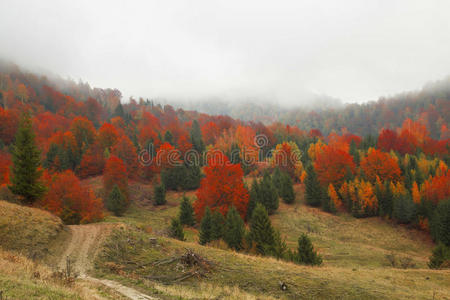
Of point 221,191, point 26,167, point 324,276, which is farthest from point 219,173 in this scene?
point 324,276

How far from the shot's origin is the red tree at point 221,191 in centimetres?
4684

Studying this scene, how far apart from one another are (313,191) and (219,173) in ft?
80.4

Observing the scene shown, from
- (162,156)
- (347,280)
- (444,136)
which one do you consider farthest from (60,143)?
(444,136)

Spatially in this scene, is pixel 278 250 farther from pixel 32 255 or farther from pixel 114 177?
pixel 114 177

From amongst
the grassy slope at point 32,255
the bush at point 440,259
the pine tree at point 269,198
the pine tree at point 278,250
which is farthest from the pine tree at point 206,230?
the bush at point 440,259

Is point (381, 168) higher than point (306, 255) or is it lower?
higher

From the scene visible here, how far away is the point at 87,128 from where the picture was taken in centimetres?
8062

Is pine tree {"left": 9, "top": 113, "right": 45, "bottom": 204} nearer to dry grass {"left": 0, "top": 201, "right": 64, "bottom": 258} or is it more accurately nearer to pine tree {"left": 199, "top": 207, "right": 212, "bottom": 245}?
dry grass {"left": 0, "top": 201, "right": 64, "bottom": 258}

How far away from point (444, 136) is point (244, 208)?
5425 inches

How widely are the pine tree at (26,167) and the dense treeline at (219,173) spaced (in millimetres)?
97

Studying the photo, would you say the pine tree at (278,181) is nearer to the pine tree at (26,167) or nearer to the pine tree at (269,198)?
the pine tree at (269,198)

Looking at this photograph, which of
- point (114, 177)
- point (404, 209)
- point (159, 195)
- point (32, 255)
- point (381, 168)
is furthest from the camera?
point (381, 168)

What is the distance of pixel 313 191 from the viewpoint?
57.5 metres

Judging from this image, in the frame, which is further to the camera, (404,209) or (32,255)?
(404,209)
